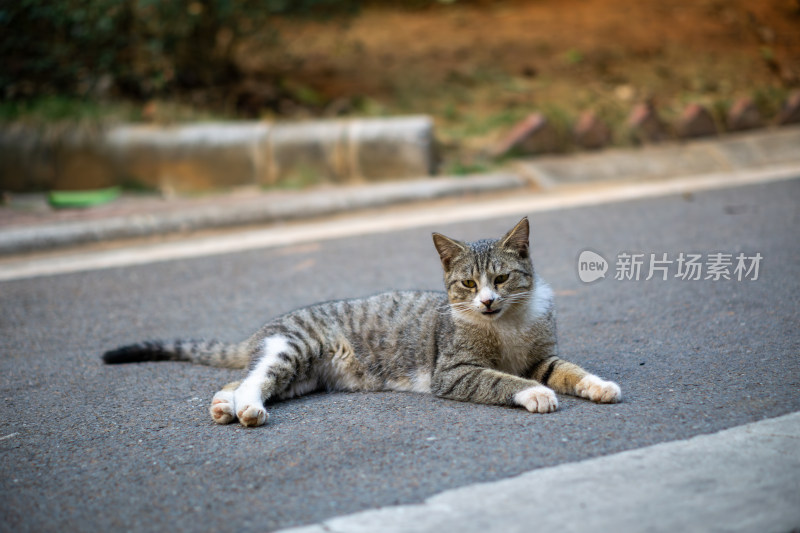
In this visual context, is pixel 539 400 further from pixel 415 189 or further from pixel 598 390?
pixel 415 189

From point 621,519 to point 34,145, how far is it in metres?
8.42

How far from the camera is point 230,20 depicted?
942 centimetres

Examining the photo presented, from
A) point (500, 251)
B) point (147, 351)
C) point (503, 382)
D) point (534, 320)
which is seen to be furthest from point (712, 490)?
point (147, 351)

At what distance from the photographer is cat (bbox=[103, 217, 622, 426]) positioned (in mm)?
3652

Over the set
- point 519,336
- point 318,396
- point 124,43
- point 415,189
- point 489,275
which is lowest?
point 318,396

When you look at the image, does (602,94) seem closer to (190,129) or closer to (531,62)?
(531,62)

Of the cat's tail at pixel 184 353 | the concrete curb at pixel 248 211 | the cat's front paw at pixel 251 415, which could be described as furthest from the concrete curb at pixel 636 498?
the concrete curb at pixel 248 211

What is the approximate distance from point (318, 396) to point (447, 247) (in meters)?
0.98

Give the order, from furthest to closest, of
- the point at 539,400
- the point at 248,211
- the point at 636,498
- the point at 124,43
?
the point at 124,43
the point at 248,211
the point at 539,400
the point at 636,498

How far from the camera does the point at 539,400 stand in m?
3.37

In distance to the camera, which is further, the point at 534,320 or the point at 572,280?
the point at 572,280

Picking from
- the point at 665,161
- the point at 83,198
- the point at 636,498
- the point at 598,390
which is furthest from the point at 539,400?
the point at 83,198

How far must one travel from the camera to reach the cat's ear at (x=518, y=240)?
12.9ft

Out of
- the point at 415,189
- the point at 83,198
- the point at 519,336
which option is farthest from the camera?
the point at 83,198
